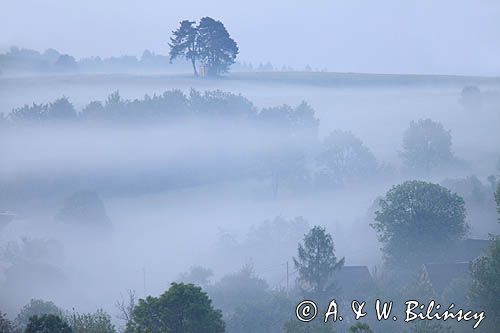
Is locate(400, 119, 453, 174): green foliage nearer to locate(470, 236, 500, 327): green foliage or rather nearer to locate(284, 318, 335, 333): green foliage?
locate(470, 236, 500, 327): green foliage

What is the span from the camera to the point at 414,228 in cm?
3647

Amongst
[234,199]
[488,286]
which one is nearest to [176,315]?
[488,286]

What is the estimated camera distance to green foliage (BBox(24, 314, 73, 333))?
2073cm

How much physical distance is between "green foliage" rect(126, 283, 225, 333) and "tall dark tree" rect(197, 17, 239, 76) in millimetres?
43067

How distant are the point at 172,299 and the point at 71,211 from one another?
63.2ft

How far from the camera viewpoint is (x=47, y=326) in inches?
817


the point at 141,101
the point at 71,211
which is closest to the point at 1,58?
the point at 141,101

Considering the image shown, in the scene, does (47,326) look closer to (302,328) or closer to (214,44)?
(302,328)

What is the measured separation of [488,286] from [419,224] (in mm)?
8969

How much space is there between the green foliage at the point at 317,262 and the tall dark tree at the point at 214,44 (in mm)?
33718

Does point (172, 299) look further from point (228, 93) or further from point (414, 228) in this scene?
point (228, 93)

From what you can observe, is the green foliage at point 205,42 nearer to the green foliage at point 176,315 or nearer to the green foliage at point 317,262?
the green foliage at point 317,262

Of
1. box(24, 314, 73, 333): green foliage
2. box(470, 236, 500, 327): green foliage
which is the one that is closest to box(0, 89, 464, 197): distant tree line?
box(470, 236, 500, 327): green foliage

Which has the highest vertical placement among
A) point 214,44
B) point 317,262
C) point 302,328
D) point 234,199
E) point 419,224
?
point 214,44
